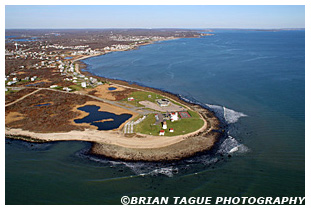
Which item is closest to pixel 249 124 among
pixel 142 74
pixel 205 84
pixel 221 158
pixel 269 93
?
pixel 221 158

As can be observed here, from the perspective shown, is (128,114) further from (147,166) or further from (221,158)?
(221,158)

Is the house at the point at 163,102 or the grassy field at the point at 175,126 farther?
the house at the point at 163,102

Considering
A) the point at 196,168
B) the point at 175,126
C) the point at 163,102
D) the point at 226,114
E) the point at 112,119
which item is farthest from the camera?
the point at 163,102

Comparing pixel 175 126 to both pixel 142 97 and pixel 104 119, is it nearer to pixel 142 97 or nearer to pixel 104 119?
pixel 104 119

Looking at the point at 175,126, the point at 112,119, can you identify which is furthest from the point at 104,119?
the point at 175,126

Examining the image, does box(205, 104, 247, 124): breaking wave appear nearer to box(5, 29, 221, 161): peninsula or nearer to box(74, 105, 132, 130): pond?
box(5, 29, 221, 161): peninsula

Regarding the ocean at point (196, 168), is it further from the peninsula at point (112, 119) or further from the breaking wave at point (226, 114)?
the peninsula at point (112, 119)

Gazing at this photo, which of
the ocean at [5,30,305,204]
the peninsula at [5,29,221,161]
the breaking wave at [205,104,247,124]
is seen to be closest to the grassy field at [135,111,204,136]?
the peninsula at [5,29,221,161]

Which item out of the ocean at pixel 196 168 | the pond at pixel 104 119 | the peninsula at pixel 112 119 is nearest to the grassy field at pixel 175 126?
the peninsula at pixel 112 119
